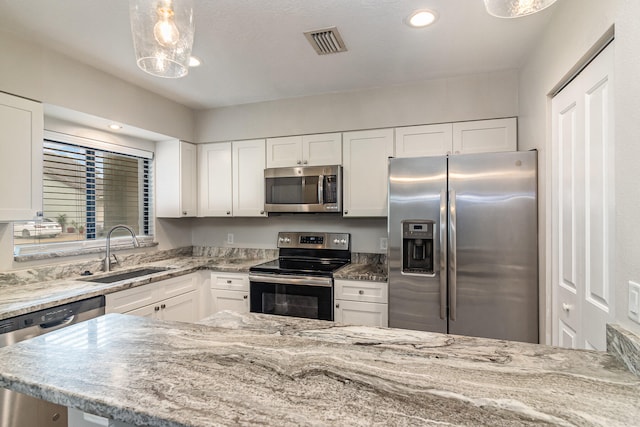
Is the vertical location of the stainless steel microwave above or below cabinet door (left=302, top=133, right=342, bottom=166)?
below

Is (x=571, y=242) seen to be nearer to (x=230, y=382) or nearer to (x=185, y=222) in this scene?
(x=230, y=382)

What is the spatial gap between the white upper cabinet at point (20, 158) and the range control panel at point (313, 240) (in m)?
2.00

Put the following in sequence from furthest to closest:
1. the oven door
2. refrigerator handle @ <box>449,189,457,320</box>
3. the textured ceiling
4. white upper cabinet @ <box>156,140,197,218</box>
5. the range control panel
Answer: white upper cabinet @ <box>156,140,197,218</box>, the range control panel, the oven door, refrigerator handle @ <box>449,189,457,320</box>, the textured ceiling

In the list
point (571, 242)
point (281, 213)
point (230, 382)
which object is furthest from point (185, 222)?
point (571, 242)

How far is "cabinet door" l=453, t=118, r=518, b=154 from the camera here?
8.58 ft

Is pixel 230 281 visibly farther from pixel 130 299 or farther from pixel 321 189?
pixel 321 189

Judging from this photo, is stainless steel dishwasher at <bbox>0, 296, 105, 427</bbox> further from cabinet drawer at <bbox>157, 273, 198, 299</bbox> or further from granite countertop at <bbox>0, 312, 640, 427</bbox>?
granite countertop at <bbox>0, 312, 640, 427</bbox>

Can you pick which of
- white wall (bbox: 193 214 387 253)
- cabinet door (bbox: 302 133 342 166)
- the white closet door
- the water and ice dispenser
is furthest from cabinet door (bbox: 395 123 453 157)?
the white closet door

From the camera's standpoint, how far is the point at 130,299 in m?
2.41

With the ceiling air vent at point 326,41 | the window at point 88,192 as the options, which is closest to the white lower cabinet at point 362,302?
the ceiling air vent at point 326,41

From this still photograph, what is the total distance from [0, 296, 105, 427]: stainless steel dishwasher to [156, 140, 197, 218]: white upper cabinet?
1485mm

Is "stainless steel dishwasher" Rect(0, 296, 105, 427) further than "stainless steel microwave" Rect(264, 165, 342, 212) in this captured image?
No

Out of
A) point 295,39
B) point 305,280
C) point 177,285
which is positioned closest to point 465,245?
point 305,280

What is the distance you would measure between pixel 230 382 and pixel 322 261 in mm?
2510
